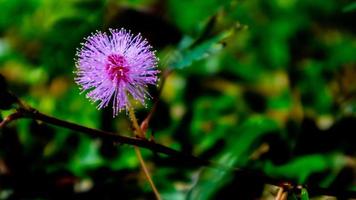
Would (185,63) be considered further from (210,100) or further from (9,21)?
(9,21)

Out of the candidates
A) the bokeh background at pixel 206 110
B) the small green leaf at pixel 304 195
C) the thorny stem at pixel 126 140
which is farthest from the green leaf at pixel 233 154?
the small green leaf at pixel 304 195

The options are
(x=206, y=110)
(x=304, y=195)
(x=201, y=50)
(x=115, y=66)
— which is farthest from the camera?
(x=206, y=110)

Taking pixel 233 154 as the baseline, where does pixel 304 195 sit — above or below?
below

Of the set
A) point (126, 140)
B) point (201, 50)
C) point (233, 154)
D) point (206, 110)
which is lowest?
point (126, 140)

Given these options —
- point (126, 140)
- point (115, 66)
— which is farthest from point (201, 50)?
point (126, 140)

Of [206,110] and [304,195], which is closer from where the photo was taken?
[304,195]

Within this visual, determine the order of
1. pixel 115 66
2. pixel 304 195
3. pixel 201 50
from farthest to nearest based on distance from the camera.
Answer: pixel 201 50
pixel 115 66
pixel 304 195

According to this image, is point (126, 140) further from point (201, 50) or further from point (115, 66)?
point (201, 50)
